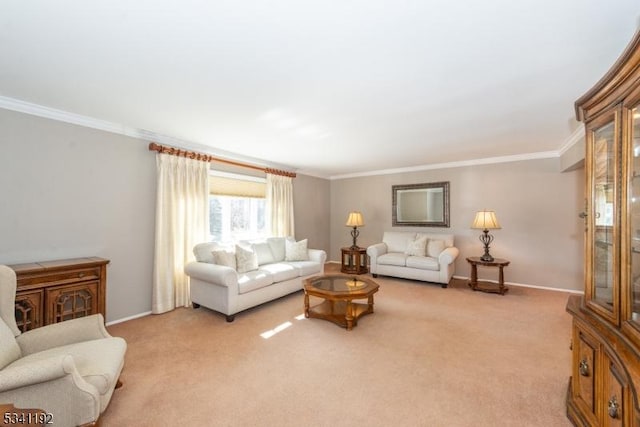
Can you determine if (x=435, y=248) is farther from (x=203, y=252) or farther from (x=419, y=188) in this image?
(x=203, y=252)

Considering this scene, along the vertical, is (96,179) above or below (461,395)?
above

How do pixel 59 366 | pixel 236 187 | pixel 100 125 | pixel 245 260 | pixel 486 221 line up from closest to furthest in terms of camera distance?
1. pixel 59 366
2. pixel 100 125
3. pixel 245 260
4. pixel 486 221
5. pixel 236 187

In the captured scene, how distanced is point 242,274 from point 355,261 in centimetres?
290

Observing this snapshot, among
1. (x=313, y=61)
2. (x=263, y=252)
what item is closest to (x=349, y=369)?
(x=313, y=61)

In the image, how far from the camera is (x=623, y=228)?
1289 millimetres

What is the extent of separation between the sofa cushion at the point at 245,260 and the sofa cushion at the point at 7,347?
2.24 m

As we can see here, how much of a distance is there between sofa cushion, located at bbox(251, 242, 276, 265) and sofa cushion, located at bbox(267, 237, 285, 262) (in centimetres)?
6

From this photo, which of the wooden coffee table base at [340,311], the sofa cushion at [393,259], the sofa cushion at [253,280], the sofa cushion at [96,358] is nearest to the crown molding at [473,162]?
the sofa cushion at [393,259]

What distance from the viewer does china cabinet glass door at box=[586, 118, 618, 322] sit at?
4.43ft

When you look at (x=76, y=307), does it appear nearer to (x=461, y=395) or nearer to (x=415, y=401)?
(x=415, y=401)

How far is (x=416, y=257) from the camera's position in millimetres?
5082

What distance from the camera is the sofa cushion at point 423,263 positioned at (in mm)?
4742

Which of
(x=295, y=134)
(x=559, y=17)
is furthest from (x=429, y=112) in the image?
(x=295, y=134)

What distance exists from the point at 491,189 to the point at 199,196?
510cm
